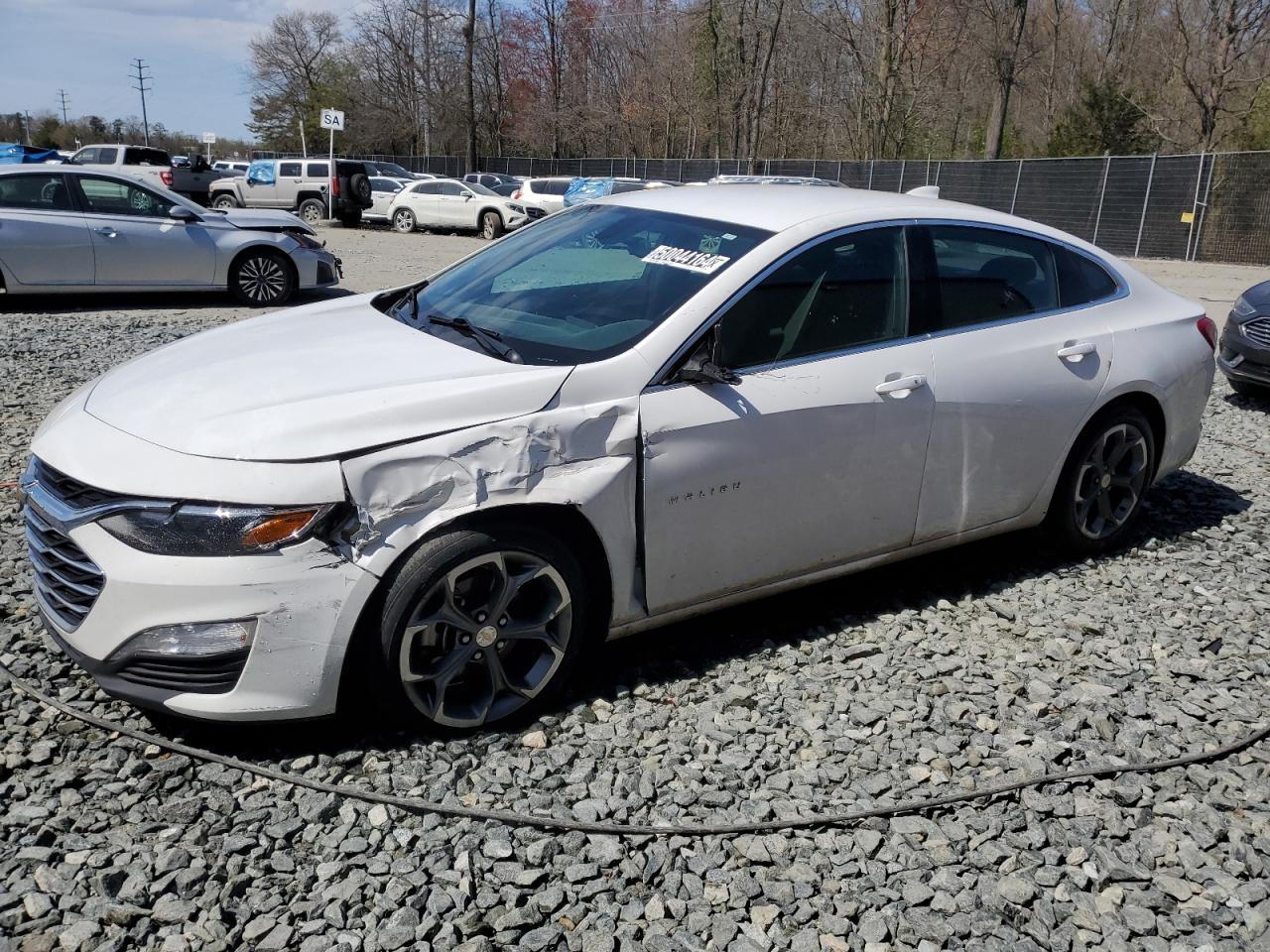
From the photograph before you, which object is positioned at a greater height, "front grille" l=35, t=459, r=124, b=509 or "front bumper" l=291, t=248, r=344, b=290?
"front grille" l=35, t=459, r=124, b=509

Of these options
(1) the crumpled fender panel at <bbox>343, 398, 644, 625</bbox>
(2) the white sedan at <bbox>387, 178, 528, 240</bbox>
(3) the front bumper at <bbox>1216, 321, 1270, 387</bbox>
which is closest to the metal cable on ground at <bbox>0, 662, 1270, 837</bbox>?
(1) the crumpled fender panel at <bbox>343, 398, 644, 625</bbox>

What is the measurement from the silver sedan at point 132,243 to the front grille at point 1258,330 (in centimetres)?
974

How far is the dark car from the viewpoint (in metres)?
8.12

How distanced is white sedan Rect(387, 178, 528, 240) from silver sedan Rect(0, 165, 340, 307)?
1491 cm

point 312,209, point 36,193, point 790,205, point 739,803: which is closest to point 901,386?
point 790,205

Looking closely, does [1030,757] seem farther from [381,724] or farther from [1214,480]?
[1214,480]

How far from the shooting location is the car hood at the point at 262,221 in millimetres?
12203

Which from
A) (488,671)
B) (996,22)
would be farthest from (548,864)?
(996,22)

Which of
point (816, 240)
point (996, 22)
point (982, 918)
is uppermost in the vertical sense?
point (996, 22)

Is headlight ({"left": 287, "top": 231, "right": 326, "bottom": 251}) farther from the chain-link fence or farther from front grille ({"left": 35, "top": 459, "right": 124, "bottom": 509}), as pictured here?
the chain-link fence

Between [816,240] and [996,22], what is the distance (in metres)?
35.2

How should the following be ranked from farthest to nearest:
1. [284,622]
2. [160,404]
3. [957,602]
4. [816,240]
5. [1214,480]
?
[1214,480] → [957,602] → [816,240] → [160,404] → [284,622]

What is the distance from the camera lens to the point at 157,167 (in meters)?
30.4

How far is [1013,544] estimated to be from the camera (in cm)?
509
